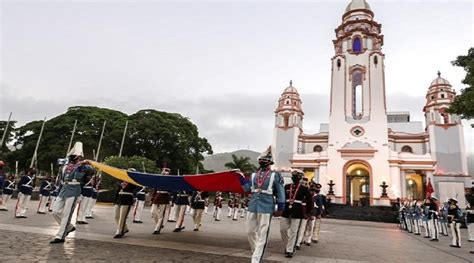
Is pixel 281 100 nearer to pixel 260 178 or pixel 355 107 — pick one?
pixel 355 107

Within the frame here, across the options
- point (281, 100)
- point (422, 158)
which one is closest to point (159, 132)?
point (281, 100)

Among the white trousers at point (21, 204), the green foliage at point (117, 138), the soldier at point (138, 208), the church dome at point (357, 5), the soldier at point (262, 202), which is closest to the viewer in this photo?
the soldier at point (262, 202)

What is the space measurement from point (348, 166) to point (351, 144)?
98.2 inches

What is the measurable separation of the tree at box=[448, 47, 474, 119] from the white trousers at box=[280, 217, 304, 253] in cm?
1199

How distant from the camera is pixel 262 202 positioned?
6.16 meters

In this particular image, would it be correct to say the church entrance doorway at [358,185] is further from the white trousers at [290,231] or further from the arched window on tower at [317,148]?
the white trousers at [290,231]

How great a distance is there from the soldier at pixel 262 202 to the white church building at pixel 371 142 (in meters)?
30.1

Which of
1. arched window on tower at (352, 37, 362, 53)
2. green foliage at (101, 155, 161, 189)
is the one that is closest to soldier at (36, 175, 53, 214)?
green foliage at (101, 155, 161, 189)

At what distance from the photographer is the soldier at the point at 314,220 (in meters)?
9.94

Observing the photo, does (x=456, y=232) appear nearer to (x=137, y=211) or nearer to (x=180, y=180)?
(x=180, y=180)

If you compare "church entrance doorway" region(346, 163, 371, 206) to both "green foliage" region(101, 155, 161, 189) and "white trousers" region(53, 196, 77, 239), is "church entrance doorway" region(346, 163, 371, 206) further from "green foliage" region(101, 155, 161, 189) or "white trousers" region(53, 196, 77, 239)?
"white trousers" region(53, 196, 77, 239)

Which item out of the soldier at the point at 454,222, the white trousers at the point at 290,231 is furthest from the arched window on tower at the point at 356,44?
the white trousers at the point at 290,231

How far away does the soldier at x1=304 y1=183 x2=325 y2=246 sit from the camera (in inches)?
391

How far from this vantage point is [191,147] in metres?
42.4
